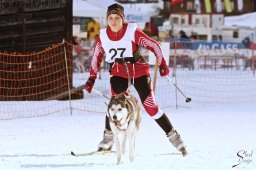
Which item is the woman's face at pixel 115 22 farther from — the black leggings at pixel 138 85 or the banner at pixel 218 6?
the banner at pixel 218 6

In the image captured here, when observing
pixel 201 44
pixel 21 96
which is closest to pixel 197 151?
pixel 21 96

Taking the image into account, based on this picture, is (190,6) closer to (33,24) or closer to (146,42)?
(33,24)

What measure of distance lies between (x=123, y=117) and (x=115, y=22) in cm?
107

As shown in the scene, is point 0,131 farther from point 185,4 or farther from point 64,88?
point 185,4

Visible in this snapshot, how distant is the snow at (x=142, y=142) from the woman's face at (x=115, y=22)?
4.31 feet

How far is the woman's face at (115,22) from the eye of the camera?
Answer: 21.7 ft

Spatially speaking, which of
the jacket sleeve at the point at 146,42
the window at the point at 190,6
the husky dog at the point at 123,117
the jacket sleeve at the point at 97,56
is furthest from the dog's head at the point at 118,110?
the window at the point at 190,6

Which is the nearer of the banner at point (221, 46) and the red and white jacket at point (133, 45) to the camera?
the red and white jacket at point (133, 45)

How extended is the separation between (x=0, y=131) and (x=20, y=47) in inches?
237

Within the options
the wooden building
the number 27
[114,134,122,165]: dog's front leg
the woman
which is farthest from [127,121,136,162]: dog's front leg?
the wooden building

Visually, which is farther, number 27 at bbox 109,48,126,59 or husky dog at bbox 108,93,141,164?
number 27 at bbox 109,48,126,59

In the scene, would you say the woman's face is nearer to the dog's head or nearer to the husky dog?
the husky dog

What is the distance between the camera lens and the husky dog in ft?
19.9

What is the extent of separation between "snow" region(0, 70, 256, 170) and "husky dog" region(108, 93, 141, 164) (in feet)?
0.68
